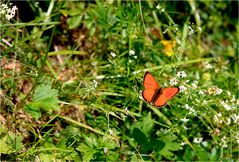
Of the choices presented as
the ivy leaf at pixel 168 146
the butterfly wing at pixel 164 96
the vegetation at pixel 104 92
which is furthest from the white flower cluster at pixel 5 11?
the ivy leaf at pixel 168 146

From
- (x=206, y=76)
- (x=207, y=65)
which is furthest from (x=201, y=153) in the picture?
(x=207, y=65)

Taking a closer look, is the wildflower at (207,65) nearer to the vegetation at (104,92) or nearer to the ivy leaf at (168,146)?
the vegetation at (104,92)

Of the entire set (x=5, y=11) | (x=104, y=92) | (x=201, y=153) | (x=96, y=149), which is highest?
(x=5, y=11)

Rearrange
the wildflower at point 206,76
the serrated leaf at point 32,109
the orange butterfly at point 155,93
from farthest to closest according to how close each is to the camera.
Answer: the wildflower at point 206,76 → the serrated leaf at point 32,109 → the orange butterfly at point 155,93

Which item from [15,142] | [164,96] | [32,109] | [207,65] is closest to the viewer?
[164,96]

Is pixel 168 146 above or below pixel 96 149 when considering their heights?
below

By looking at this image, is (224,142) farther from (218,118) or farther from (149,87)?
(149,87)

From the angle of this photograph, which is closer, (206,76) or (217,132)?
(217,132)
